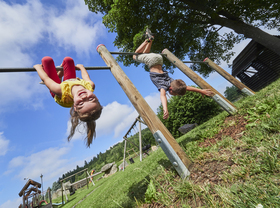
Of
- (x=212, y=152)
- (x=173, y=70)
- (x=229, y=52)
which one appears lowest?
(x=212, y=152)

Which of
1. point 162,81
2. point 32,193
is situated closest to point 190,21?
point 162,81

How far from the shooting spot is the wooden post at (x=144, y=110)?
206 cm

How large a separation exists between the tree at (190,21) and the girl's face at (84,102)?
672 cm

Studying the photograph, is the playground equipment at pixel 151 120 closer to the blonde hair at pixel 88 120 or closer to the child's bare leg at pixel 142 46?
the blonde hair at pixel 88 120

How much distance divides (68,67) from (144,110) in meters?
1.70

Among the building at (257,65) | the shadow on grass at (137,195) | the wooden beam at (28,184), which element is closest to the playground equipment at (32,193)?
the wooden beam at (28,184)

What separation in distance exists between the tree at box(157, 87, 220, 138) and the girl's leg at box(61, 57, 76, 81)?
971cm

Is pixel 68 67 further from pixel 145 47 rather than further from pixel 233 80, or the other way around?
pixel 233 80

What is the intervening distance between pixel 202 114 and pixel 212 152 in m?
10.5

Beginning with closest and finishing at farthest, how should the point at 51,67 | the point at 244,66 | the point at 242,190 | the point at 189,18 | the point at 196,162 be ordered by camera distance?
the point at 242,190 < the point at 196,162 < the point at 51,67 < the point at 189,18 < the point at 244,66

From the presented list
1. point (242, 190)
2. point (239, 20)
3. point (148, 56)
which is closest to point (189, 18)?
point (239, 20)

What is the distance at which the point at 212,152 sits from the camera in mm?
2023

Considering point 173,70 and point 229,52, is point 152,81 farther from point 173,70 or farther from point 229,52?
point 229,52

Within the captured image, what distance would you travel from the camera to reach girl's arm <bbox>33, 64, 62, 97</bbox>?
2119 mm
